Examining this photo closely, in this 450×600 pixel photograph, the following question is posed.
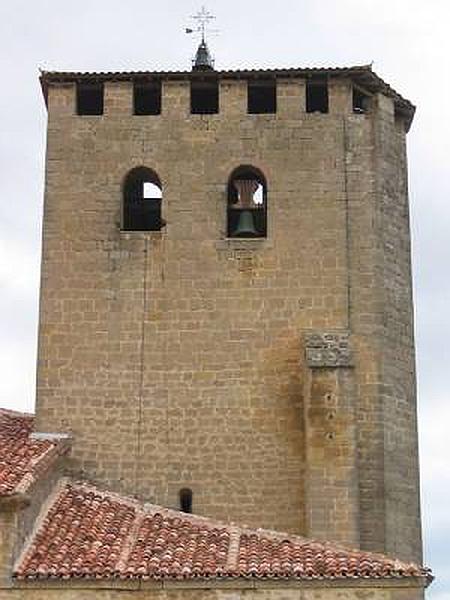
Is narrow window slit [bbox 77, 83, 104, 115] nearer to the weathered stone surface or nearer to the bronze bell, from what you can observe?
the weathered stone surface

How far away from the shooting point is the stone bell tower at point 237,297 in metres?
18.3

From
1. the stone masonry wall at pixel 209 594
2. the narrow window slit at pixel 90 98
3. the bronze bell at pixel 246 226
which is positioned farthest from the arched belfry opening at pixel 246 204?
the stone masonry wall at pixel 209 594

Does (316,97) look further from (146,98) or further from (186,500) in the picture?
(186,500)

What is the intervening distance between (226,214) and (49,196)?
8.78ft

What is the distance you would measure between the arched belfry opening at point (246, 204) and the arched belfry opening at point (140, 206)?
1.12 m

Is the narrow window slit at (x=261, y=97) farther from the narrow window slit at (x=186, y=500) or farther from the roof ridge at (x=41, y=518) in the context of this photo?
the roof ridge at (x=41, y=518)

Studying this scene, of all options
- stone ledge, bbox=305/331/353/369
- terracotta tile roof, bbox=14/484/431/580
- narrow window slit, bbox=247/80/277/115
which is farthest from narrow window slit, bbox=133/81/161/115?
terracotta tile roof, bbox=14/484/431/580

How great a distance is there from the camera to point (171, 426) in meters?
18.7

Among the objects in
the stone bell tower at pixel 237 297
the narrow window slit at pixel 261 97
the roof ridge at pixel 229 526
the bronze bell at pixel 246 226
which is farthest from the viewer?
the narrow window slit at pixel 261 97

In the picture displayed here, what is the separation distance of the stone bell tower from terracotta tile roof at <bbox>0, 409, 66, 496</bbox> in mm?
548

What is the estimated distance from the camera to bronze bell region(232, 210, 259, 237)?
19.6 m

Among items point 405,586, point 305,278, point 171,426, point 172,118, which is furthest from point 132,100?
point 405,586

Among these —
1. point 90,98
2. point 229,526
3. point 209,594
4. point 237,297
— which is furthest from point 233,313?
point 209,594

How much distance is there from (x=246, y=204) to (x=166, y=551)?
615 cm
